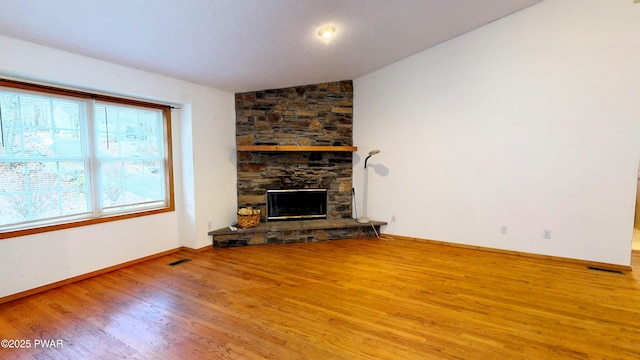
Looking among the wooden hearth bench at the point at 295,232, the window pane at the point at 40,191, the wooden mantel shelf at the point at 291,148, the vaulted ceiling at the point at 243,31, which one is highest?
the vaulted ceiling at the point at 243,31

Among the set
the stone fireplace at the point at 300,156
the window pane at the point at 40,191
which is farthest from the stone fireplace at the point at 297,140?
the window pane at the point at 40,191

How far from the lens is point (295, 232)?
14.0ft

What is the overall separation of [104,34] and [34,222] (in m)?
1.97

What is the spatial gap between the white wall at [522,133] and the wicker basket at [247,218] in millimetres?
2126

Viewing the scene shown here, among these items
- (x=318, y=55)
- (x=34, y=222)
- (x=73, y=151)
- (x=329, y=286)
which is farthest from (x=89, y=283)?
(x=318, y=55)

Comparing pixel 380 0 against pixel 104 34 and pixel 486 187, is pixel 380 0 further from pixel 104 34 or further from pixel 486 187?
pixel 486 187

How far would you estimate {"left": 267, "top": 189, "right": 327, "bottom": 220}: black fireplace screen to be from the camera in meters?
4.64

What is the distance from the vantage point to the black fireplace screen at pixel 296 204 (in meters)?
4.64

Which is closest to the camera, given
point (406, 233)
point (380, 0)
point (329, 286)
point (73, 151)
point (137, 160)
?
point (380, 0)

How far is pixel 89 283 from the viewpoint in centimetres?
289

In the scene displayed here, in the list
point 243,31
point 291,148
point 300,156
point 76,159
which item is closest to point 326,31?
point 243,31

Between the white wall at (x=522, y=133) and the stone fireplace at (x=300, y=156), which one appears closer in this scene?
the white wall at (x=522, y=133)

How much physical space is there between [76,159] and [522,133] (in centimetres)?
535

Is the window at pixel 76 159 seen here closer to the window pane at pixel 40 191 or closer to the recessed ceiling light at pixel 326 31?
the window pane at pixel 40 191
